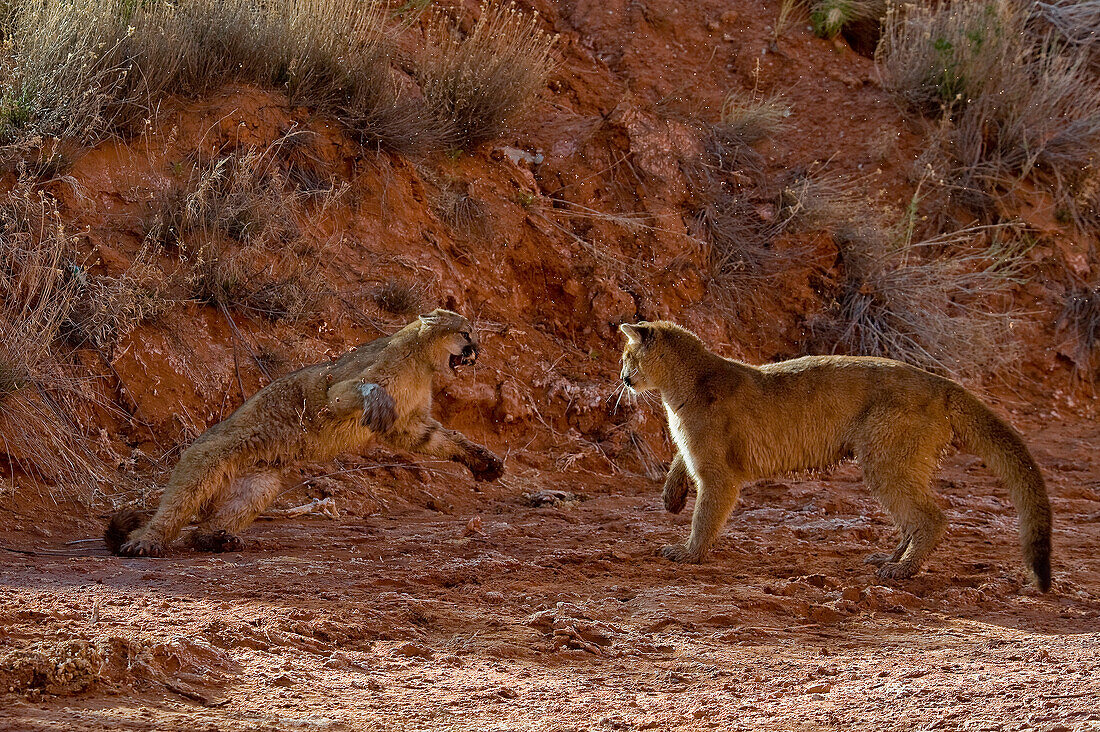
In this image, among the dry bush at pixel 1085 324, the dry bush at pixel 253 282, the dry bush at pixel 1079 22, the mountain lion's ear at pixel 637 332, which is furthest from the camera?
the dry bush at pixel 1079 22

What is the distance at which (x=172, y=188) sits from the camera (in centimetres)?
914

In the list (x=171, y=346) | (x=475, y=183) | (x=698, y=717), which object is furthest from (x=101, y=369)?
(x=698, y=717)

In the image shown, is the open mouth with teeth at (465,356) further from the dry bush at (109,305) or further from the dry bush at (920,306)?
the dry bush at (920,306)

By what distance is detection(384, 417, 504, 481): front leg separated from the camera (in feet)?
24.0

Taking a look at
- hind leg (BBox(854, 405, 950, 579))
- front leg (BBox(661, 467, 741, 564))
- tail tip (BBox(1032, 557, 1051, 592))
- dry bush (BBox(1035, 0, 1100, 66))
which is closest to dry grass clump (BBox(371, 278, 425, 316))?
front leg (BBox(661, 467, 741, 564))

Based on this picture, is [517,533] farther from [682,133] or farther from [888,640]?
[682,133]

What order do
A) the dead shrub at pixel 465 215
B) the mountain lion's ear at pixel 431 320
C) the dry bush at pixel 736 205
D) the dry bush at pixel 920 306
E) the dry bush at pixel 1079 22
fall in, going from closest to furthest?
1. the mountain lion's ear at pixel 431 320
2. the dead shrub at pixel 465 215
3. the dry bush at pixel 920 306
4. the dry bush at pixel 736 205
5. the dry bush at pixel 1079 22

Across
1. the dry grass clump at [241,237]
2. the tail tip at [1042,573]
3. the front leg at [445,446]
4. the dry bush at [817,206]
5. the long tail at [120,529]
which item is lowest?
the long tail at [120,529]

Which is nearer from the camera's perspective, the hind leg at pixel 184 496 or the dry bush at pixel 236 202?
the hind leg at pixel 184 496

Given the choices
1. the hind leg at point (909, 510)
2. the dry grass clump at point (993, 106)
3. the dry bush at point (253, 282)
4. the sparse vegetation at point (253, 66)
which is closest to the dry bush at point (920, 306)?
the dry grass clump at point (993, 106)

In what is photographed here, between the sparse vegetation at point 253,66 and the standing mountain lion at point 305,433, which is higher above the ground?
the sparse vegetation at point 253,66

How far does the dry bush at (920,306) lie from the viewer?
36.6 feet

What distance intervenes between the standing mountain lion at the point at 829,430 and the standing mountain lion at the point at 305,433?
137 cm

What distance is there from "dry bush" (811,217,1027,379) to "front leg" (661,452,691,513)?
450 centimetres
